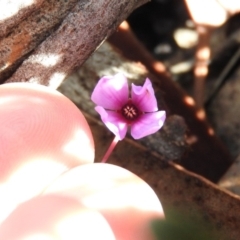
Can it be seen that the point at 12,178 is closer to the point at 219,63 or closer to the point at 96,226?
the point at 96,226

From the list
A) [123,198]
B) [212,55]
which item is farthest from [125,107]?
[212,55]

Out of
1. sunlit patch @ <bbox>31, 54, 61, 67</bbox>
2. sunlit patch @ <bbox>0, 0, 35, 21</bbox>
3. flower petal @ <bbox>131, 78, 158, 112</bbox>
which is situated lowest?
flower petal @ <bbox>131, 78, 158, 112</bbox>

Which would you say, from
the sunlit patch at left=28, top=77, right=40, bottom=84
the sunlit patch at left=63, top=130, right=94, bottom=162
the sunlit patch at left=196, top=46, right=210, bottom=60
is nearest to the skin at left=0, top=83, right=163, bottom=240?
the sunlit patch at left=63, top=130, right=94, bottom=162

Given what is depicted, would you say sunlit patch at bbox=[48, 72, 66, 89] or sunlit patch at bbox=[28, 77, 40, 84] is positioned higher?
sunlit patch at bbox=[28, 77, 40, 84]

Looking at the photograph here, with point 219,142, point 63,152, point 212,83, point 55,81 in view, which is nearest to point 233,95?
point 212,83

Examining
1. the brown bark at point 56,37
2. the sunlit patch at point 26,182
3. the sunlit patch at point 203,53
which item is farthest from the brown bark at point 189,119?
the sunlit patch at point 26,182

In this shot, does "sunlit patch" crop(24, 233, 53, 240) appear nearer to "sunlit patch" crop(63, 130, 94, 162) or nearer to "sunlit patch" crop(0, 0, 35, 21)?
"sunlit patch" crop(63, 130, 94, 162)

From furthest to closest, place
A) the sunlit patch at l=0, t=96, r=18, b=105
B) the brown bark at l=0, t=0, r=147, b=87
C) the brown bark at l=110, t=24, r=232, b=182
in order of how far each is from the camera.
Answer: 1. the brown bark at l=110, t=24, r=232, b=182
2. the brown bark at l=0, t=0, r=147, b=87
3. the sunlit patch at l=0, t=96, r=18, b=105
